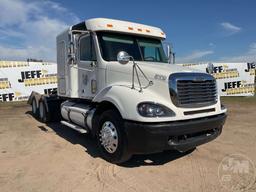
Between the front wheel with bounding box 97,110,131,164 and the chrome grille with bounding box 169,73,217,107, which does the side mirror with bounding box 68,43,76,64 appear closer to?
the front wheel with bounding box 97,110,131,164

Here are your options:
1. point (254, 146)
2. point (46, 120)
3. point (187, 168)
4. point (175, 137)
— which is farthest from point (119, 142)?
point (46, 120)

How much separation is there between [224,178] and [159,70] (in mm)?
2230

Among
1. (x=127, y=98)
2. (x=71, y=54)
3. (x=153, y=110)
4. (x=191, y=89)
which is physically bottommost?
(x=153, y=110)

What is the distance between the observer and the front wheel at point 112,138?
5.17m

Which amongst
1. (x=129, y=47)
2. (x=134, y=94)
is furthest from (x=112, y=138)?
(x=129, y=47)

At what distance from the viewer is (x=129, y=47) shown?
673cm

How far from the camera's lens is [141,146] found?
485 cm

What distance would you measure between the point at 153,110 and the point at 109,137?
121cm

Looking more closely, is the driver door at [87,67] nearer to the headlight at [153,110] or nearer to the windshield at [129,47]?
the windshield at [129,47]

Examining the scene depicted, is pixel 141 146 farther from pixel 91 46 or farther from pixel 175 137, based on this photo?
pixel 91 46

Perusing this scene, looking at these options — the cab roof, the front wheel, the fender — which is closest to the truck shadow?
the front wheel

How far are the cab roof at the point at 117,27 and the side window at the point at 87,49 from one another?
27cm

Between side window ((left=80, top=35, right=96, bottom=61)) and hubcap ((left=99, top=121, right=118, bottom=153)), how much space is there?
1.83 metres

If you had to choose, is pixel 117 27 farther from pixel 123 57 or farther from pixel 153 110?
pixel 153 110
